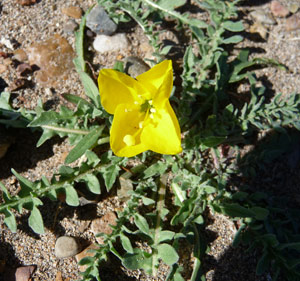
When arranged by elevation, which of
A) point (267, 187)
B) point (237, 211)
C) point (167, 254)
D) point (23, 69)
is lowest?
point (267, 187)

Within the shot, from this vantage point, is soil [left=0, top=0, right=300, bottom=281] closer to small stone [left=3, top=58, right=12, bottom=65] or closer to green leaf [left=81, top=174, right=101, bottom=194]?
small stone [left=3, top=58, right=12, bottom=65]

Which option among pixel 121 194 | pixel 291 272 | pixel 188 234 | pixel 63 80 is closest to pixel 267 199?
pixel 291 272

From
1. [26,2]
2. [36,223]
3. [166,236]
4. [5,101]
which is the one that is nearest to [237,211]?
[166,236]

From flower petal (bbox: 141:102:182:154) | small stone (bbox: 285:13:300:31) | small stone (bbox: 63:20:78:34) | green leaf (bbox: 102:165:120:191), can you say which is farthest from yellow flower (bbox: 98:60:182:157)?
small stone (bbox: 285:13:300:31)

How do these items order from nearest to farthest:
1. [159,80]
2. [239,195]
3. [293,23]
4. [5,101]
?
1. [159,80]
2. [239,195]
3. [5,101]
4. [293,23]

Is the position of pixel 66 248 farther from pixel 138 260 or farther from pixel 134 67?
pixel 134 67

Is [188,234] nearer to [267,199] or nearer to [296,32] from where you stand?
[267,199]

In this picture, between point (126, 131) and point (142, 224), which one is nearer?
point (126, 131)
